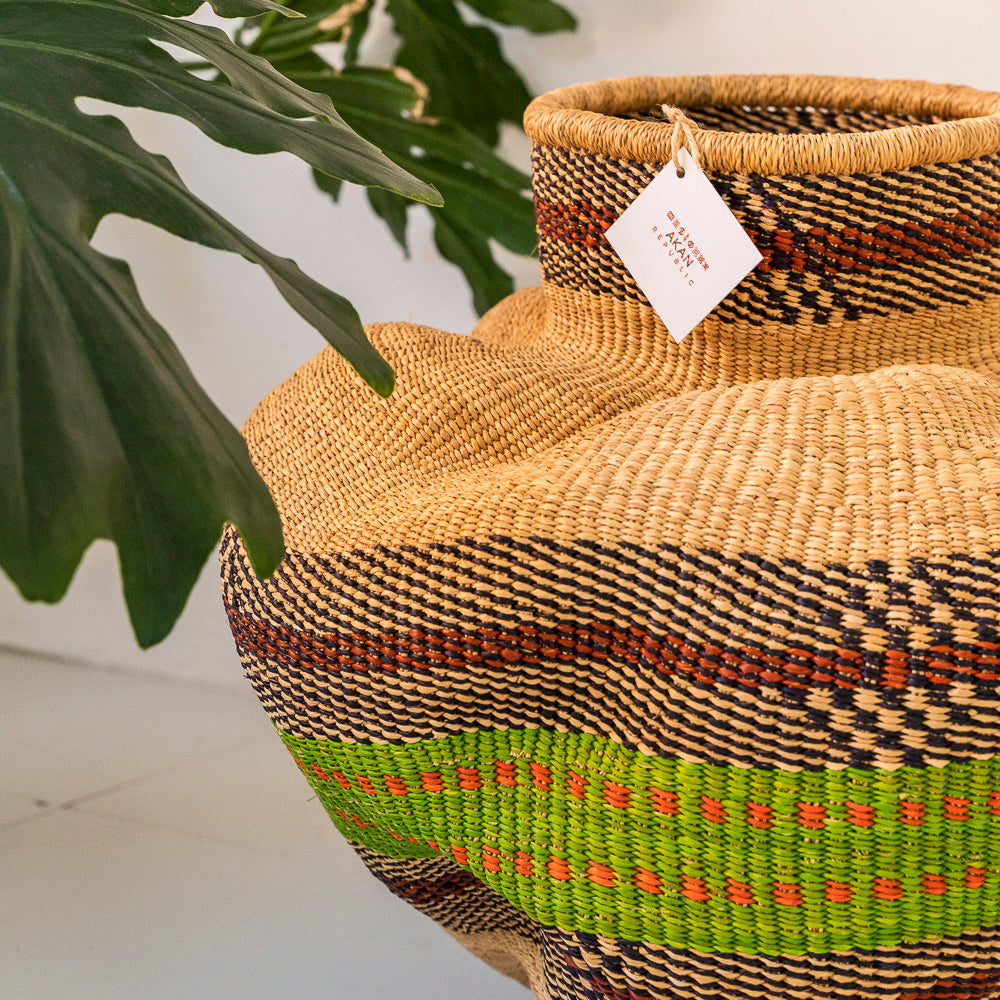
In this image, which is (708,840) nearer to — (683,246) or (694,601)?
(694,601)

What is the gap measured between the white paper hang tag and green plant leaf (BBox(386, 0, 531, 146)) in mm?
595

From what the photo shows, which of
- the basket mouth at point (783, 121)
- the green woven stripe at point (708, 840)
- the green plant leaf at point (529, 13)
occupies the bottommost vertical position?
the green woven stripe at point (708, 840)

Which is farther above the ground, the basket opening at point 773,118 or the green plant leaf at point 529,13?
the green plant leaf at point 529,13

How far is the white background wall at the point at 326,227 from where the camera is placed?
1073mm

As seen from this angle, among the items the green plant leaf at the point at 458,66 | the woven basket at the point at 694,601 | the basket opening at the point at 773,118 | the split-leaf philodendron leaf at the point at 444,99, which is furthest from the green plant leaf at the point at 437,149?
the woven basket at the point at 694,601

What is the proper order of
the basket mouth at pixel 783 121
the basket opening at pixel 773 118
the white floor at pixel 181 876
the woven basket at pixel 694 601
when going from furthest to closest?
the white floor at pixel 181 876 → the basket opening at pixel 773 118 → the basket mouth at pixel 783 121 → the woven basket at pixel 694 601

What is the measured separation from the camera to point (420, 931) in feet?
3.65

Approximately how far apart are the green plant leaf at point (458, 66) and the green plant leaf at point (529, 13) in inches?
2.1

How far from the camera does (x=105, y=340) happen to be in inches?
14.9

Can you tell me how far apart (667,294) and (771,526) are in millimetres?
244

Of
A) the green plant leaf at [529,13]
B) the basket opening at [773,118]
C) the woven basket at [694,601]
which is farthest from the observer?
the green plant leaf at [529,13]

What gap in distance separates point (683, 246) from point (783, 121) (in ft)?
1.04

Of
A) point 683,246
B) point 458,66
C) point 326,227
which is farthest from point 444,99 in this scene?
point 683,246

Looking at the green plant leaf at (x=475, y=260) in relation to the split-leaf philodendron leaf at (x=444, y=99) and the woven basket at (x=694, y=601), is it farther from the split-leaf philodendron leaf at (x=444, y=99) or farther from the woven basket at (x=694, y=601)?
the woven basket at (x=694, y=601)
